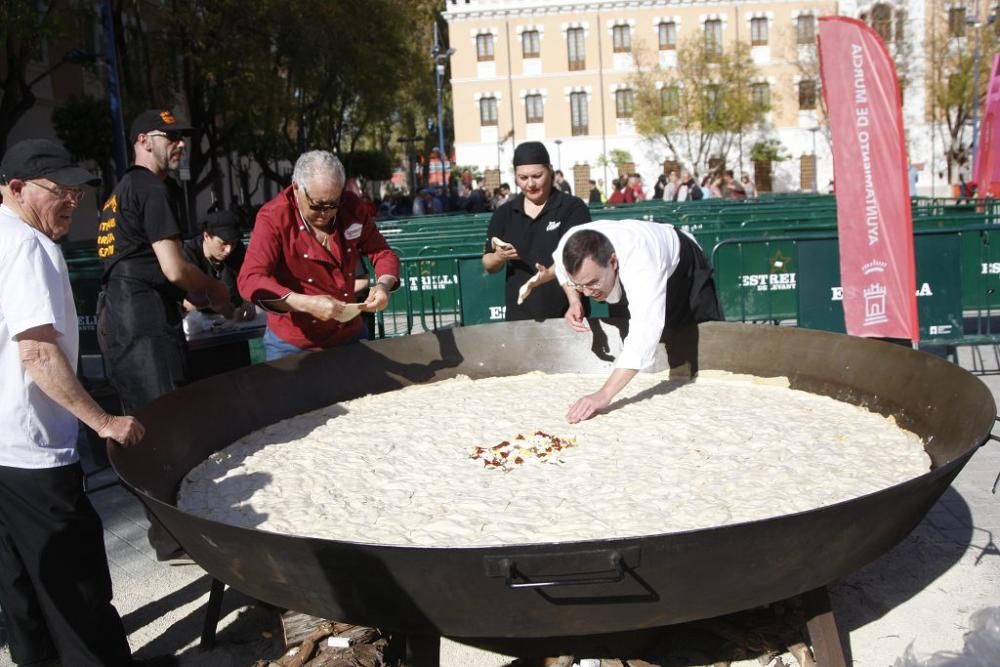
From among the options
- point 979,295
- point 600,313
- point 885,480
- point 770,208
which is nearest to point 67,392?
point 885,480

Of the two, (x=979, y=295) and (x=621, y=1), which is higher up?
(x=621, y=1)

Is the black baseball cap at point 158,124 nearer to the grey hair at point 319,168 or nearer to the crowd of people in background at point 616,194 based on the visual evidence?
the grey hair at point 319,168

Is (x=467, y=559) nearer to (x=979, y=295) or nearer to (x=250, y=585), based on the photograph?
(x=250, y=585)

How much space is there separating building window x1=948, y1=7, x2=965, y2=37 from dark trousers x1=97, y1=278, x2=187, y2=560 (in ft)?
150

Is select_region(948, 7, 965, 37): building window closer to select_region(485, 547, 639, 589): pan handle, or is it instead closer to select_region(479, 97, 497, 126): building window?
select_region(479, 97, 497, 126): building window

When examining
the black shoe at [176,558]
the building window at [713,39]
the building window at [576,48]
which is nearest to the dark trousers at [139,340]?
the black shoe at [176,558]

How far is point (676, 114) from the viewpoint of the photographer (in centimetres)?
4688

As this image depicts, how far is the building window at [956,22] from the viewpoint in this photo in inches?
1660

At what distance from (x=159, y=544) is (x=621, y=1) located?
48.8 meters

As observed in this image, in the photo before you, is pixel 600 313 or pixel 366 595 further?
pixel 600 313

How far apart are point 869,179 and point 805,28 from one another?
152ft

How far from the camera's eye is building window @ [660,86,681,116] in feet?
153

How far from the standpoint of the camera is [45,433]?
117 inches

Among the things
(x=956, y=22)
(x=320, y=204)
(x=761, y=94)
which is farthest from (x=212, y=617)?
(x=761, y=94)
